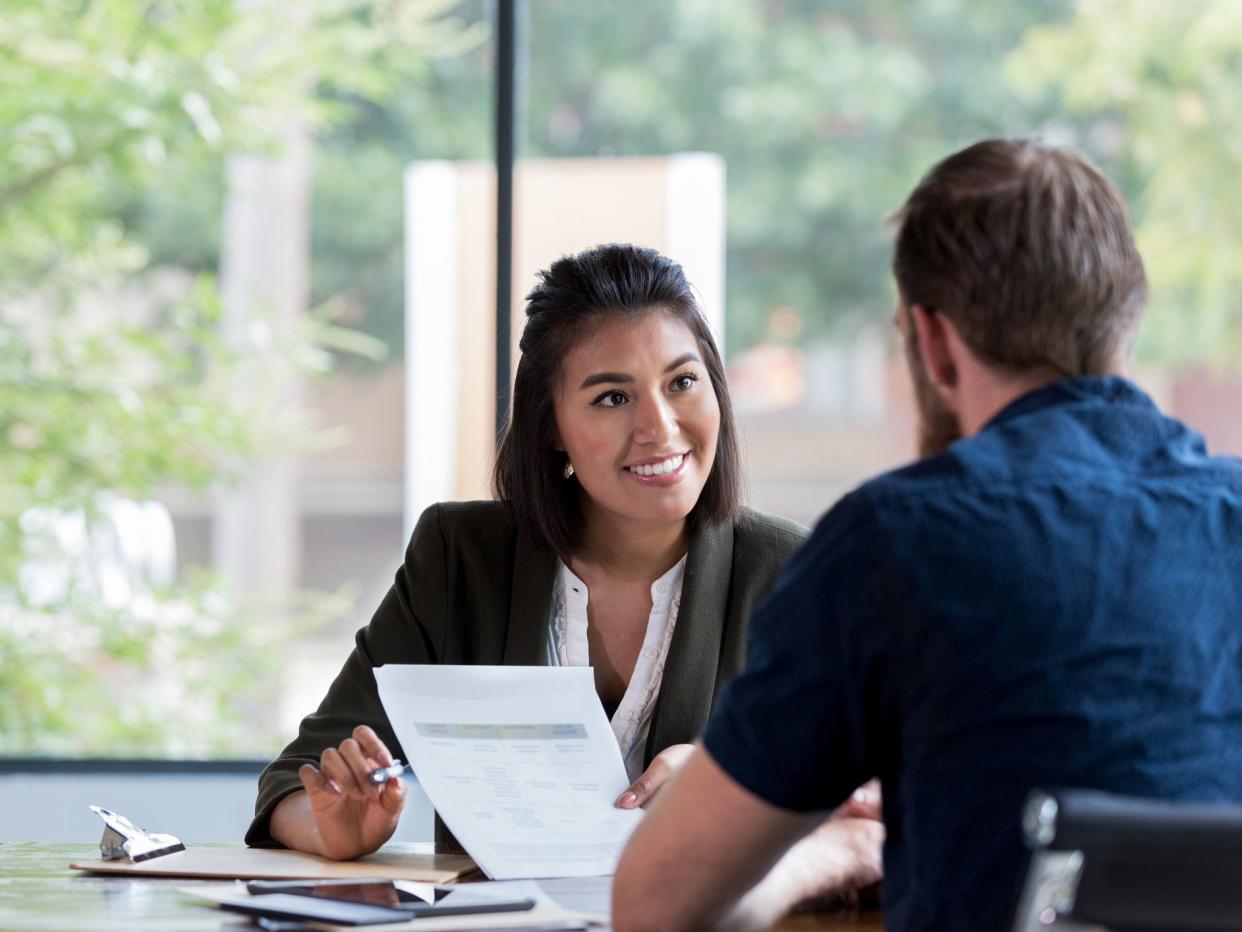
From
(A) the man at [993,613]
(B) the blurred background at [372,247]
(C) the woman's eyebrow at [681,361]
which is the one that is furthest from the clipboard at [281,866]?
(B) the blurred background at [372,247]

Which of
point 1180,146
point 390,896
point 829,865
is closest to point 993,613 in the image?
point 829,865

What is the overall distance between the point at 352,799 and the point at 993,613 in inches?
33.8

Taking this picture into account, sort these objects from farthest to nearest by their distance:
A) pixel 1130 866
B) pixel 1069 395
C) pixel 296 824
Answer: pixel 296 824 < pixel 1069 395 < pixel 1130 866

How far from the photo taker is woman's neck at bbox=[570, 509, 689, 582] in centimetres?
210

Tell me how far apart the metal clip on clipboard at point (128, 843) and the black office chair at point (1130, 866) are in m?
1.06

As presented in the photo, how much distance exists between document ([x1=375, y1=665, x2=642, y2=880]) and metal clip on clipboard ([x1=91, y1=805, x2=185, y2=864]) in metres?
0.31

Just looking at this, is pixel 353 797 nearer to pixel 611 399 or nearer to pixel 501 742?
pixel 501 742

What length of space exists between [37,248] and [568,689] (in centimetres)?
299

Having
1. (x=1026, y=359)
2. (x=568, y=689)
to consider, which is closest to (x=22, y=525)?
(x=568, y=689)

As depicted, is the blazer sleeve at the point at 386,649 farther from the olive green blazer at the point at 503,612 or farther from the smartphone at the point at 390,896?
the smartphone at the point at 390,896

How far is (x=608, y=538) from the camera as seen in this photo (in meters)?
2.13

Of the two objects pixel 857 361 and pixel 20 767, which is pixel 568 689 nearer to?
pixel 20 767

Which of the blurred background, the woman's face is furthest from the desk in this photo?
the blurred background

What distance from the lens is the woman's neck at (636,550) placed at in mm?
2098
